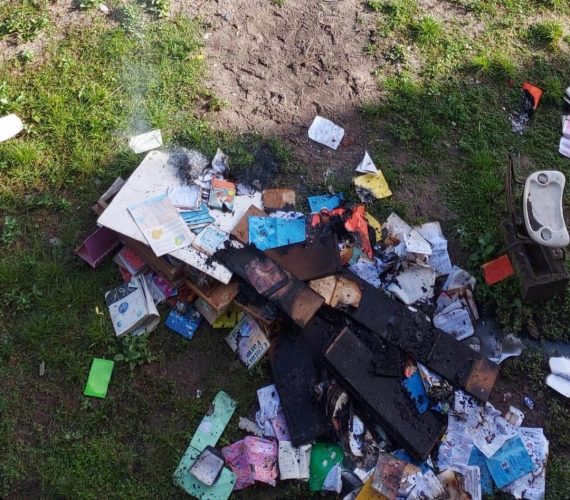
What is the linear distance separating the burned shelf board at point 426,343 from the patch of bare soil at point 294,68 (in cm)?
108

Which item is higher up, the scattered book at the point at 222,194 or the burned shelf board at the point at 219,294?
the scattered book at the point at 222,194

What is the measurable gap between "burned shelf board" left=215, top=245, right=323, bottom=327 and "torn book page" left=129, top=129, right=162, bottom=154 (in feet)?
3.58

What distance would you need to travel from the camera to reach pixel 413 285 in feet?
11.8

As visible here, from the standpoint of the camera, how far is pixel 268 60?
14.7ft

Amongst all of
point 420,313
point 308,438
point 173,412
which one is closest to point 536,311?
point 420,313

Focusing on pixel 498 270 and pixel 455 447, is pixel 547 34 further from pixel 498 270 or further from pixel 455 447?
pixel 455 447

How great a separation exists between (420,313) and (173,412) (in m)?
1.58

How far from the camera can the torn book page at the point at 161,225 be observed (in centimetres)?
337

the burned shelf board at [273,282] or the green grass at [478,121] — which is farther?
the green grass at [478,121]

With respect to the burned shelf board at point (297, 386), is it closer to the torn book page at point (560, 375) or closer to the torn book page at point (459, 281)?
the torn book page at point (459, 281)

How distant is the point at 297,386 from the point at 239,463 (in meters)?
0.52

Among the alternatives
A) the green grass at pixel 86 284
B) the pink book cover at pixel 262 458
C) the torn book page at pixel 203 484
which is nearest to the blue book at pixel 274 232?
the green grass at pixel 86 284

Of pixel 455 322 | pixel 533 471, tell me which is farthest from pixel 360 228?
pixel 533 471

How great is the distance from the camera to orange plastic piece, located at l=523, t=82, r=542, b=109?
4398 millimetres
